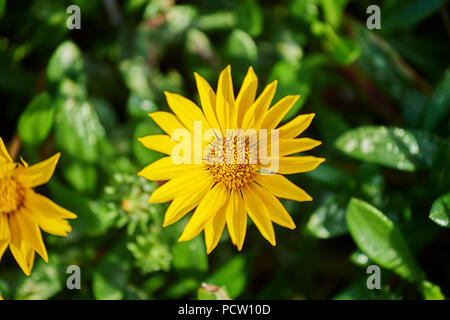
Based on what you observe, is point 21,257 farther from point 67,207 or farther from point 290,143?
point 290,143

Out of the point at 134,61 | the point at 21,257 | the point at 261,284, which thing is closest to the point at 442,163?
the point at 261,284

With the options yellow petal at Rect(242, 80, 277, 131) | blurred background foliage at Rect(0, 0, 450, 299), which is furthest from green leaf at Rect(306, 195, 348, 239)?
yellow petal at Rect(242, 80, 277, 131)

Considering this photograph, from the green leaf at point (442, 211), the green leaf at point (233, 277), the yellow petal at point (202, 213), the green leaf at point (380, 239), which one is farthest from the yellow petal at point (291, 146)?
the green leaf at point (233, 277)

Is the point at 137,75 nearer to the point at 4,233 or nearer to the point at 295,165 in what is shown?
the point at 4,233

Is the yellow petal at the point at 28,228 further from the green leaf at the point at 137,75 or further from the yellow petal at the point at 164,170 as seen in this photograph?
the green leaf at the point at 137,75

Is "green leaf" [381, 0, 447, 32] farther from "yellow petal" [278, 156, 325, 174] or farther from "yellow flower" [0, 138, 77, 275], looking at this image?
"yellow flower" [0, 138, 77, 275]
